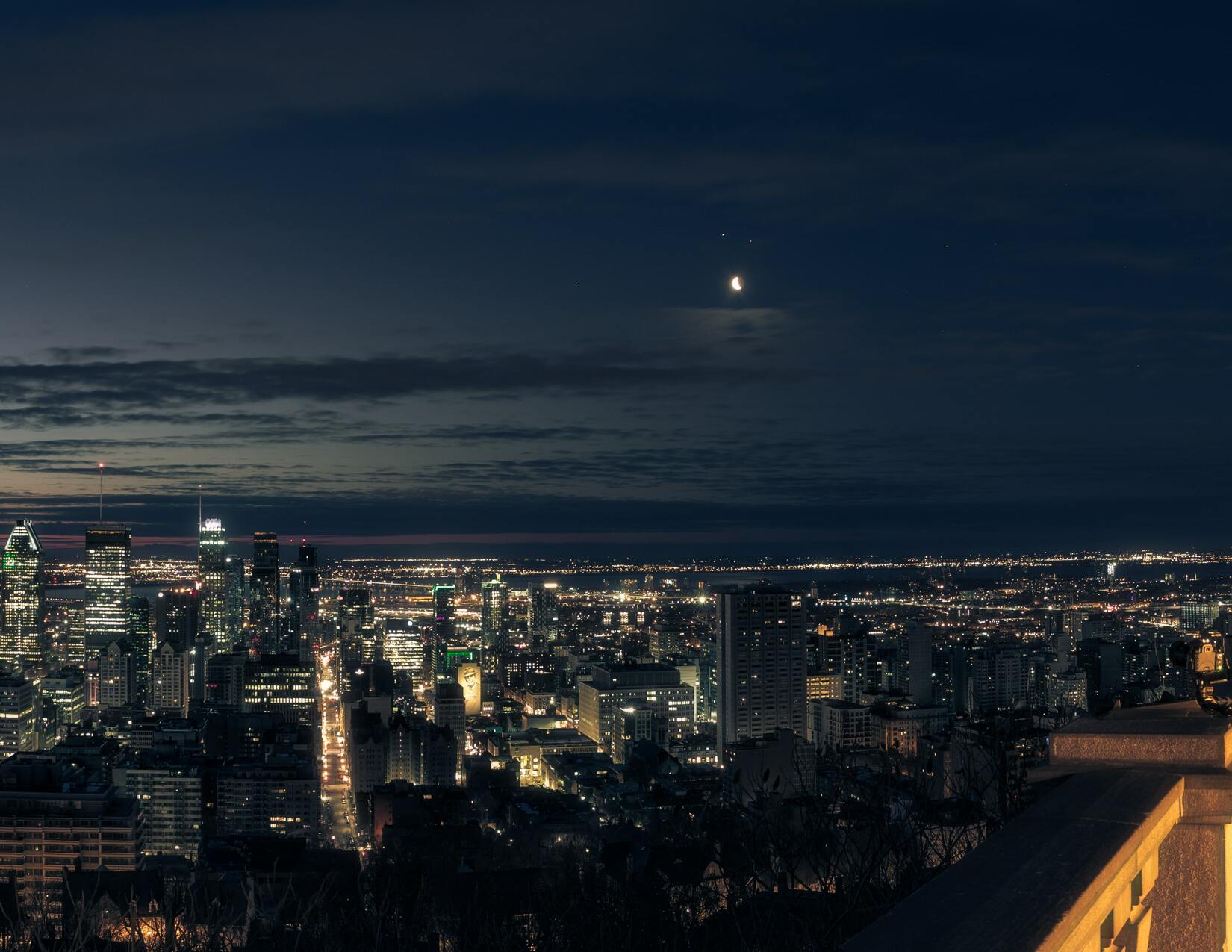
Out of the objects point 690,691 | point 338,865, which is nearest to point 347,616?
point 690,691

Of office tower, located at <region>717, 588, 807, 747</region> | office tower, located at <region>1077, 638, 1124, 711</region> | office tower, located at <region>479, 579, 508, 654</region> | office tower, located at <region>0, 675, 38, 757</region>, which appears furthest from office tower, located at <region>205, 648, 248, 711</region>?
office tower, located at <region>1077, 638, 1124, 711</region>

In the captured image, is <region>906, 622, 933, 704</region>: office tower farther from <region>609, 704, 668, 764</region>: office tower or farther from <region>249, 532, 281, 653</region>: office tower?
<region>249, 532, 281, 653</region>: office tower

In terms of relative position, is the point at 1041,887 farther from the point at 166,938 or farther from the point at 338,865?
the point at 338,865

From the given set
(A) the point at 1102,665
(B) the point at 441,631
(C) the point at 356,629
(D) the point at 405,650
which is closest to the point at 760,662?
(A) the point at 1102,665

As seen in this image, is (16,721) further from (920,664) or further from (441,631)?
(441,631)

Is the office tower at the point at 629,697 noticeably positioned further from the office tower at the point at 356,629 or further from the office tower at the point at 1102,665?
the office tower at the point at 356,629
